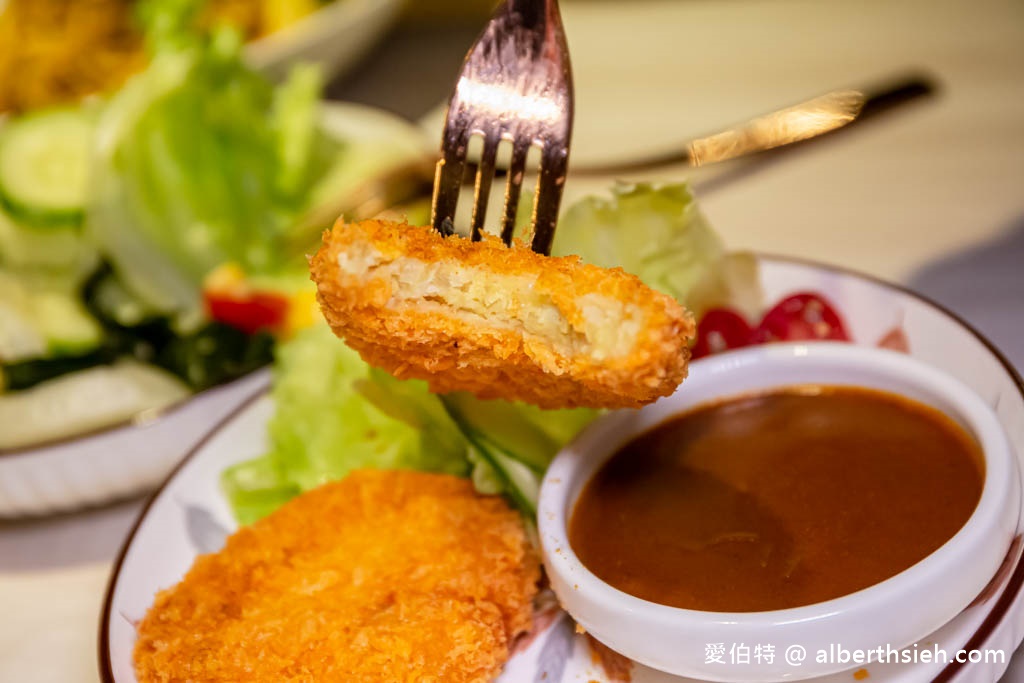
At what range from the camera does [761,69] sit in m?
4.21

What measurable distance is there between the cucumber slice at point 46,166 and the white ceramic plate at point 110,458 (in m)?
1.18

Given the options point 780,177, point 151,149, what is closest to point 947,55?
point 780,177

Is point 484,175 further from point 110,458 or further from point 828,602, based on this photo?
point 110,458

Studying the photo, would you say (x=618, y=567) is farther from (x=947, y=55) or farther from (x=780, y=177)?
(x=947, y=55)

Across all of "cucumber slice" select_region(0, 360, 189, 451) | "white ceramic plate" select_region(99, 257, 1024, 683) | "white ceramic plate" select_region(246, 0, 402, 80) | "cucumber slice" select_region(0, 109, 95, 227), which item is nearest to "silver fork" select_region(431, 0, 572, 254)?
"white ceramic plate" select_region(99, 257, 1024, 683)

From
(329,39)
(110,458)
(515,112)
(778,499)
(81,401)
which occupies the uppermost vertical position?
(515,112)

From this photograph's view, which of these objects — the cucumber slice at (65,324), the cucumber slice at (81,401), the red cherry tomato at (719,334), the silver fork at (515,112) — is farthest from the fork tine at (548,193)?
the cucumber slice at (65,324)

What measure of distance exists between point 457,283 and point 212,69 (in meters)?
2.33

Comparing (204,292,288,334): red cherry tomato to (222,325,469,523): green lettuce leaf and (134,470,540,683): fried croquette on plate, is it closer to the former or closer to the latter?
(222,325,469,523): green lettuce leaf

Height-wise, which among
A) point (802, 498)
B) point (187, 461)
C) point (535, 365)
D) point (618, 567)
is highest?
point (535, 365)

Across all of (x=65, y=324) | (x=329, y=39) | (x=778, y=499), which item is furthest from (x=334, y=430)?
(x=329, y=39)

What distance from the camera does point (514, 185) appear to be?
179cm

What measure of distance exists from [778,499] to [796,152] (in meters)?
2.20

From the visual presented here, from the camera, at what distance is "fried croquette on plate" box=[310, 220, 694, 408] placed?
4.42ft
